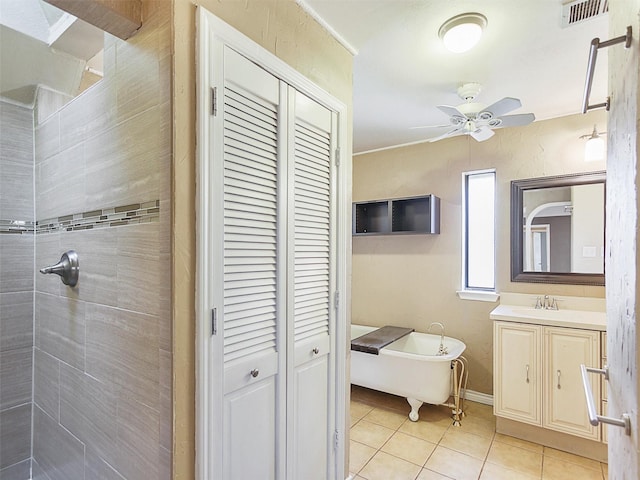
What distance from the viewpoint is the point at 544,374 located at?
8.11ft

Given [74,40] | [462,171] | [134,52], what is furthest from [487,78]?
[74,40]

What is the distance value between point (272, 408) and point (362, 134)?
108 inches

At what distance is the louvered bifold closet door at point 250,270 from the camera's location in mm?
1233

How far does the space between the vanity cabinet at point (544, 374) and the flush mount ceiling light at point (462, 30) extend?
197cm

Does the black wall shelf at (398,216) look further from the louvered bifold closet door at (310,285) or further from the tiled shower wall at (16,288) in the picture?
the tiled shower wall at (16,288)

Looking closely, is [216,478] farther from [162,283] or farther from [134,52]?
[134,52]

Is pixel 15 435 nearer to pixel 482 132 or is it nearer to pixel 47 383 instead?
pixel 47 383

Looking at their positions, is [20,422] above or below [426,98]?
below

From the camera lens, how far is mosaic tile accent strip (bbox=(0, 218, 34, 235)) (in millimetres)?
1731

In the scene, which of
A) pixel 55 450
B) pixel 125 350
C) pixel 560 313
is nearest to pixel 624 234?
pixel 125 350

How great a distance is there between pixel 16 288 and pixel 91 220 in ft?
2.64

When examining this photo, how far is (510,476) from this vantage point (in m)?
2.18

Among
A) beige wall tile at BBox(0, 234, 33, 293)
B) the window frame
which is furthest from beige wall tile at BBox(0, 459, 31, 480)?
the window frame

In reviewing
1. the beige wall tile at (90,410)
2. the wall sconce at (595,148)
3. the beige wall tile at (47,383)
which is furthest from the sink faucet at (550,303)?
the beige wall tile at (47,383)
